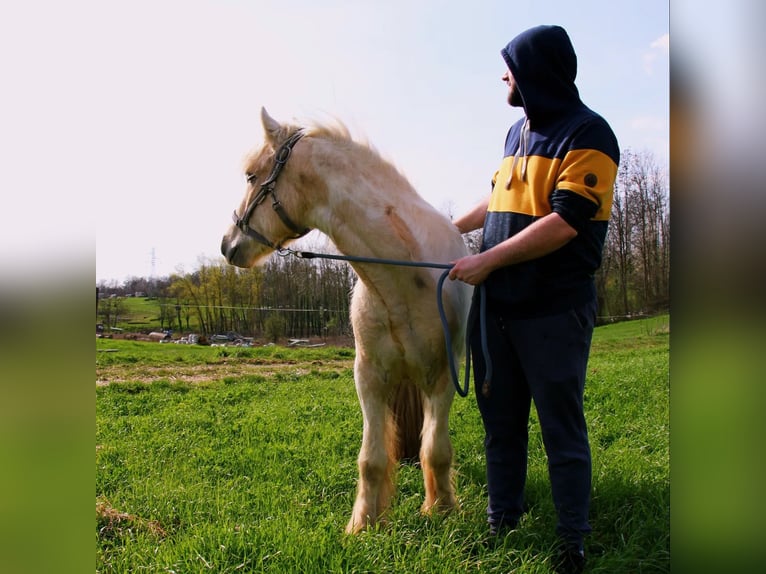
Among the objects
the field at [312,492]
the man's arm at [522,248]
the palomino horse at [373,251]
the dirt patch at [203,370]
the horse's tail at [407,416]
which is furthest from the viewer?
the dirt patch at [203,370]

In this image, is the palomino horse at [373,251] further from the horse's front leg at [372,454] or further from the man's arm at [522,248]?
the man's arm at [522,248]

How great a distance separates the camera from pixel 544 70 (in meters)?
2.45

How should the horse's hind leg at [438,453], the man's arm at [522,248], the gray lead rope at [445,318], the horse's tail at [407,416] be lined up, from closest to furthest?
the man's arm at [522,248]
the gray lead rope at [445,318]
the horse's hind leg at [438,453]
the horse's tail at [407,416]

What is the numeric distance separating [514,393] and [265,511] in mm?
1518

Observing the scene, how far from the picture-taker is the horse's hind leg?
3.04 meters

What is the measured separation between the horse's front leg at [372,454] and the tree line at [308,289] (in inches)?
250

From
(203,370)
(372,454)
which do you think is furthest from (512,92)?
(203,370)

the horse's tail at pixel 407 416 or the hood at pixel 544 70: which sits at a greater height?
the hood at pixel 544 70

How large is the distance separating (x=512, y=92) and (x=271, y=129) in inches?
50.0

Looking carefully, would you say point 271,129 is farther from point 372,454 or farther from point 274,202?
point 372,454

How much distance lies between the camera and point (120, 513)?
9.91 ft

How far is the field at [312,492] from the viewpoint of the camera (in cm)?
243

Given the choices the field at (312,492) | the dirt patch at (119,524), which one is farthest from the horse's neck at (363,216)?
the dirt patch at (119,524)
